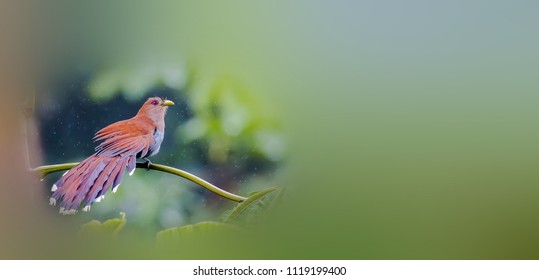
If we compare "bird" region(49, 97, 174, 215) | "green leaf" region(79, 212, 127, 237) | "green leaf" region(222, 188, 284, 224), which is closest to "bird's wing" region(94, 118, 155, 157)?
"bird" region(49, 97, 174, 215)

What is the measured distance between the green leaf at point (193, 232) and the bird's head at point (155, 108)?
532 mm

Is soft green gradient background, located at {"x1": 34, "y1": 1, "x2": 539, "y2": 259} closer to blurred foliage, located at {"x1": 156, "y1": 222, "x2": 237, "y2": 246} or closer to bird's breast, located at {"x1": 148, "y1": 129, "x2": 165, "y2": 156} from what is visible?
blurred foliage, located at {"x1": 156, "y1": 222, "x2": 237, "y2": 246}

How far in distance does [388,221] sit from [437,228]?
0.74 feet

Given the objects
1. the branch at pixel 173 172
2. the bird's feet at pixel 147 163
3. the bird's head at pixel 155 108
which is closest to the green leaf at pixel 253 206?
the branch at pixel 173 172

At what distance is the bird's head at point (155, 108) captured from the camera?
8.25 feet

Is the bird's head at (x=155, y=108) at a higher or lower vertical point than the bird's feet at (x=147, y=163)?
higher

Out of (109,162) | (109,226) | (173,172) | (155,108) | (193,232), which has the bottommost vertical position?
(193,232)

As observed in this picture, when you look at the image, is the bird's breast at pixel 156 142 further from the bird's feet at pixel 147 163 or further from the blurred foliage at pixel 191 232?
the blurred foliage at pixel 191 232

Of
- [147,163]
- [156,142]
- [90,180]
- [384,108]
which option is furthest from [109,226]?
[384,108]

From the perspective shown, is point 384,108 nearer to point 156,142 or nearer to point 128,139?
point 156,142

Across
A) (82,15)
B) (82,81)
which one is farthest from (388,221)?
(82,15)

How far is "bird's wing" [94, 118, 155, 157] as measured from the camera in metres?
2.50

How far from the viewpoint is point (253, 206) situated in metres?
2.46

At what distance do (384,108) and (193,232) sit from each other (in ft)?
3.52
